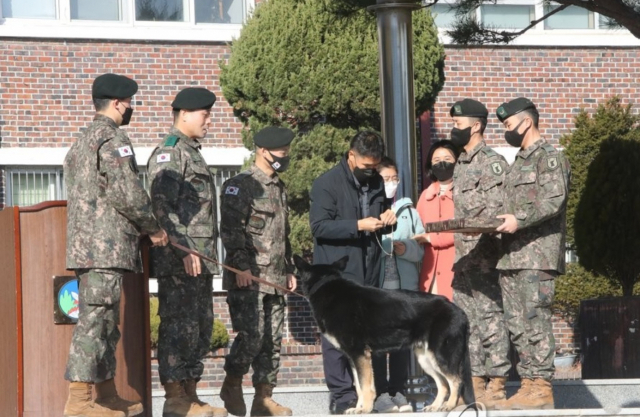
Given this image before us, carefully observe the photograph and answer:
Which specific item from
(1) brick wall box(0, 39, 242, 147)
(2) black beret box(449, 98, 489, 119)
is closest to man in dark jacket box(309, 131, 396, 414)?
(2) black beret box(449, 98, 489, 119)

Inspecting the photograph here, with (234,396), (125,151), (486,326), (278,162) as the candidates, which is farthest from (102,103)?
(486,326)

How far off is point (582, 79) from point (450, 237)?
917cm

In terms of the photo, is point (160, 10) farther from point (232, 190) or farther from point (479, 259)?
point (479, 259)

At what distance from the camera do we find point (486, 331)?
364 inches

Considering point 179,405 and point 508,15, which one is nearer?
point 179,405

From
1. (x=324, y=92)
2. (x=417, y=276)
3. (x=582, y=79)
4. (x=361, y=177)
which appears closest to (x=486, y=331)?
(x=417, y=276)

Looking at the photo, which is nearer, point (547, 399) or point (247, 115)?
point (547, 399)

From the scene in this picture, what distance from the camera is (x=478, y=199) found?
367 inches

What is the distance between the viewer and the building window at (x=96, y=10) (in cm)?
1681

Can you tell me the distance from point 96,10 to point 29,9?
870 mm

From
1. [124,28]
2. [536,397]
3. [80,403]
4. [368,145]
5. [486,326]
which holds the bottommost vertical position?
[536,397]

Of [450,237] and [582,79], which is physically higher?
[582,79]

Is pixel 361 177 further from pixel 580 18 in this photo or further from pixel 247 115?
pixel 580 18

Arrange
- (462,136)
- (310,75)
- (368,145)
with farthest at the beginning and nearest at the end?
(310,75), (462,136), (368,145)
